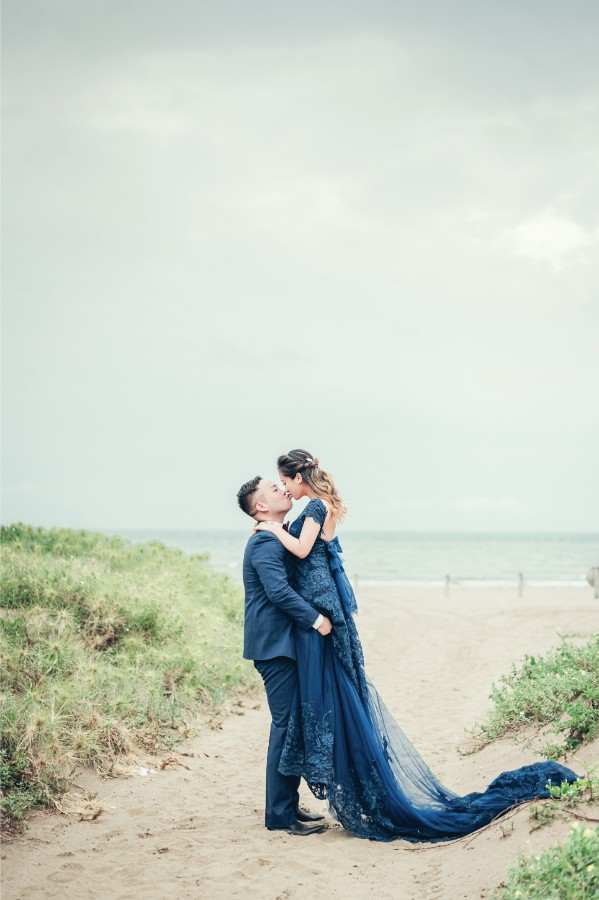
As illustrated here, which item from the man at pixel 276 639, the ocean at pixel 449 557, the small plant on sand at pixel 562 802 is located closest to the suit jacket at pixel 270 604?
the man at pixel 276 639

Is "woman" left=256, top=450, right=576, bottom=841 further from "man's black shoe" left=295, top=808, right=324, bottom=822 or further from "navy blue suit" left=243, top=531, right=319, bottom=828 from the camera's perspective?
"man's black shoe" left=295, top=808, right=324, bottom=822

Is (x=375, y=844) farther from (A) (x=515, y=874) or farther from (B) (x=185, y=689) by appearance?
(B) (x=185, y=689)

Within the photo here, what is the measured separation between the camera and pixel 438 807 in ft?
16.8

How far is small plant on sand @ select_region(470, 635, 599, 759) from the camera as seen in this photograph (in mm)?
5754

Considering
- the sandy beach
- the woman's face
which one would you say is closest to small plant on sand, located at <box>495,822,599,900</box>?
the sandy beach

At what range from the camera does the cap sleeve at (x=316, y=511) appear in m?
5.25

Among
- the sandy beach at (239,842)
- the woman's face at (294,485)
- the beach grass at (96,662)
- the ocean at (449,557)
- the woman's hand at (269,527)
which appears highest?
the woman's face at (294,485)

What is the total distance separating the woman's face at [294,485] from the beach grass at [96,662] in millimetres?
2775

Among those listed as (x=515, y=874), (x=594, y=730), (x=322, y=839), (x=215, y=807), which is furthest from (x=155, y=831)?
(x=594, y=730)

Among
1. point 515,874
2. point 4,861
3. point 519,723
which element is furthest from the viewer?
point 519,723

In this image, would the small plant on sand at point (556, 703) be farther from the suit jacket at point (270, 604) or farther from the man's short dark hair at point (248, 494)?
the man's short dark hair at point (248, 494)

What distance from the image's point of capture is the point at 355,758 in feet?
16.6

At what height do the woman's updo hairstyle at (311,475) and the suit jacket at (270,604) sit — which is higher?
the woman's updo hairstyle at (311,475)

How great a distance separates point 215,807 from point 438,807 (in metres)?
1.84
